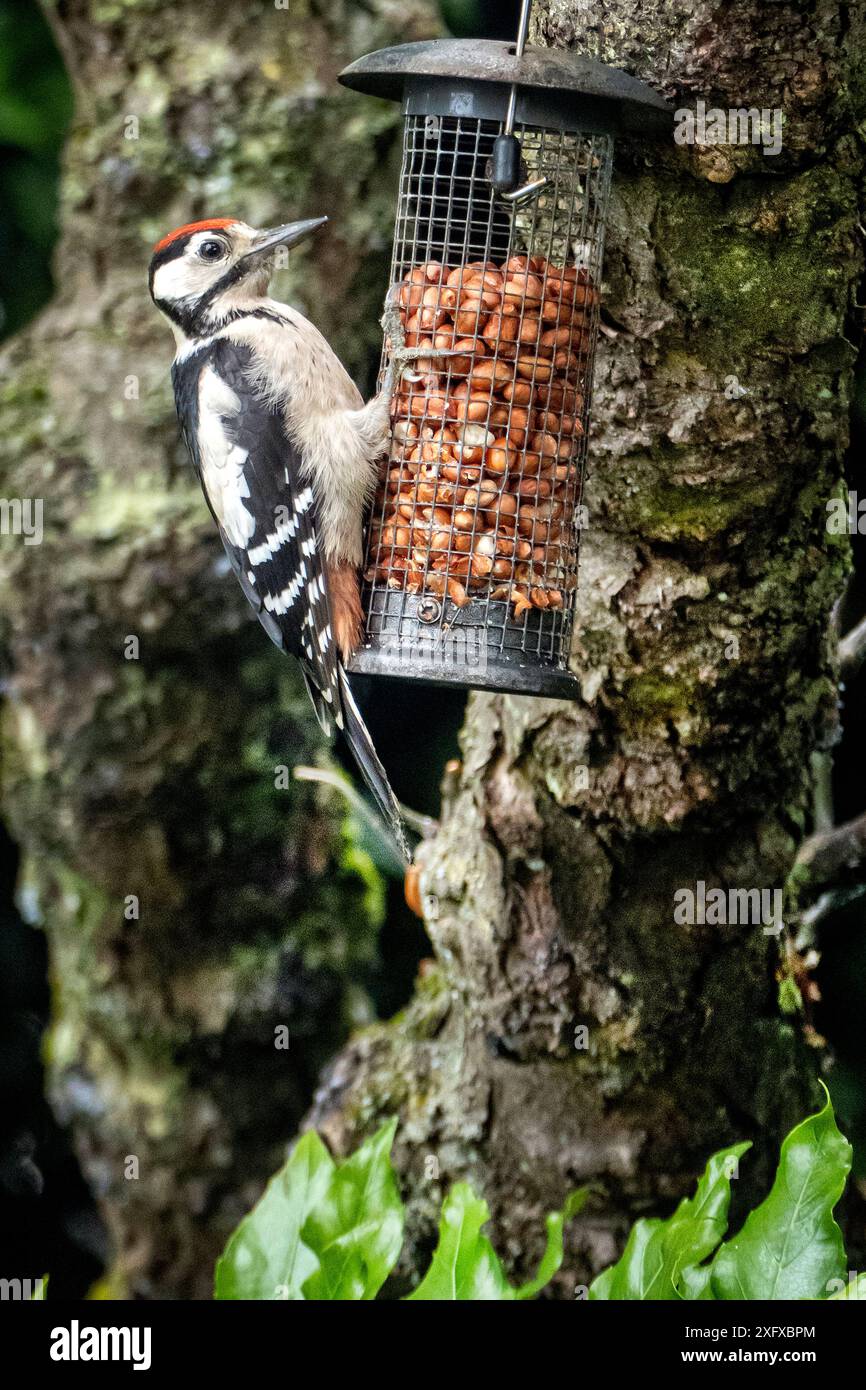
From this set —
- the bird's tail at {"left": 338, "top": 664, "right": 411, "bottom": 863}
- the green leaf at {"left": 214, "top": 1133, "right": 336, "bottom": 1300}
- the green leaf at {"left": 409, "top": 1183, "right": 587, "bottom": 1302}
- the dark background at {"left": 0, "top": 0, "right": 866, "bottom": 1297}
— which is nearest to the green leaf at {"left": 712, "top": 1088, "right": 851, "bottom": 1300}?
the green leaf at {"left": 409, "top": 1183, "right": 587, "bottom": 1302}

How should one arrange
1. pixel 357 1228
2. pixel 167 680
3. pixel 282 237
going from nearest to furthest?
pixel 357 1228
pixel 282 237
pixel 167 680

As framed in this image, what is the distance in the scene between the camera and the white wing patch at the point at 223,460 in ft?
9.41

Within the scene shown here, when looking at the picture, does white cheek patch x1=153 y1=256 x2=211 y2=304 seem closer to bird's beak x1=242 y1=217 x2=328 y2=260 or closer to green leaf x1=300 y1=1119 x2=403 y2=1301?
bird's beak x1=242 y1=217 x2=328 y2=260

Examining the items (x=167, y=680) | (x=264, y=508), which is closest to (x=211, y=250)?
(x=264, y=508)

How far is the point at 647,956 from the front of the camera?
2.86 metres

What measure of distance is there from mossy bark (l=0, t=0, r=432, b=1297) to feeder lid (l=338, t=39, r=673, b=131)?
148 centimetres

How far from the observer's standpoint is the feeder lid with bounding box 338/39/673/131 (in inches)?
84.3

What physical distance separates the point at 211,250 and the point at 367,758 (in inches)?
42.6

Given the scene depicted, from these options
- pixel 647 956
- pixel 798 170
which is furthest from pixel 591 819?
pixel 798 170

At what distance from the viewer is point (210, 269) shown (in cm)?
299

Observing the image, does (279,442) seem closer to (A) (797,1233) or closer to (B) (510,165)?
(B) (510,165)

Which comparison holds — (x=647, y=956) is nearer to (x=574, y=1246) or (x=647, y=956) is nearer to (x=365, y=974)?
(x=574, y=1246)

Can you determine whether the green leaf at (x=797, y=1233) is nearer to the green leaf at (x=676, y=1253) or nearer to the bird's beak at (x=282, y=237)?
the green leaf at (x=676, y=1253)
